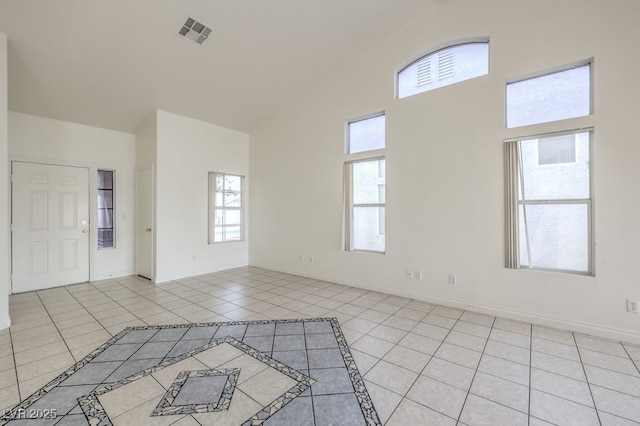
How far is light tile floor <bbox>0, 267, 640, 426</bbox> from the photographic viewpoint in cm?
189

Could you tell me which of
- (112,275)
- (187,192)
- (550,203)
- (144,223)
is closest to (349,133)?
(550,203)

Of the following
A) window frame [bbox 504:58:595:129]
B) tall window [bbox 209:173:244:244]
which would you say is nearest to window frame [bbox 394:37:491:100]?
window frame [bbox 504:58:595:129]

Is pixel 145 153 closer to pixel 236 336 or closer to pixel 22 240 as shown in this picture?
pixel 22 240

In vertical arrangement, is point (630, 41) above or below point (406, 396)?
above

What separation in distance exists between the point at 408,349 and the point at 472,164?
95.2 inches

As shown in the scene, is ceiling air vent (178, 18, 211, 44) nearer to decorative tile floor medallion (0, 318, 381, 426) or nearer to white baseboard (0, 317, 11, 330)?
decorative tile floor medallion (0, 318, 381, 426)

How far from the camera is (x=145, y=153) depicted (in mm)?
5254

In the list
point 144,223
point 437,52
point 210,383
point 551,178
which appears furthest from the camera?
point 144,223

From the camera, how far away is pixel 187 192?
5.37 m

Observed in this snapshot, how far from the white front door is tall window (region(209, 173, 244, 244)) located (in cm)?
209

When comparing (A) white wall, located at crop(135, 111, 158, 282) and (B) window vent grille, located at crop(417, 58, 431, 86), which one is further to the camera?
(A) white wall, located at crop(135, 111, 158, 282)

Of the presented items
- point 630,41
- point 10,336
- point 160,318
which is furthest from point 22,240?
point 630,41

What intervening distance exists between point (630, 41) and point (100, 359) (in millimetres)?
5806

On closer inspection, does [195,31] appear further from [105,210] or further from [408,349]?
[408,349]
